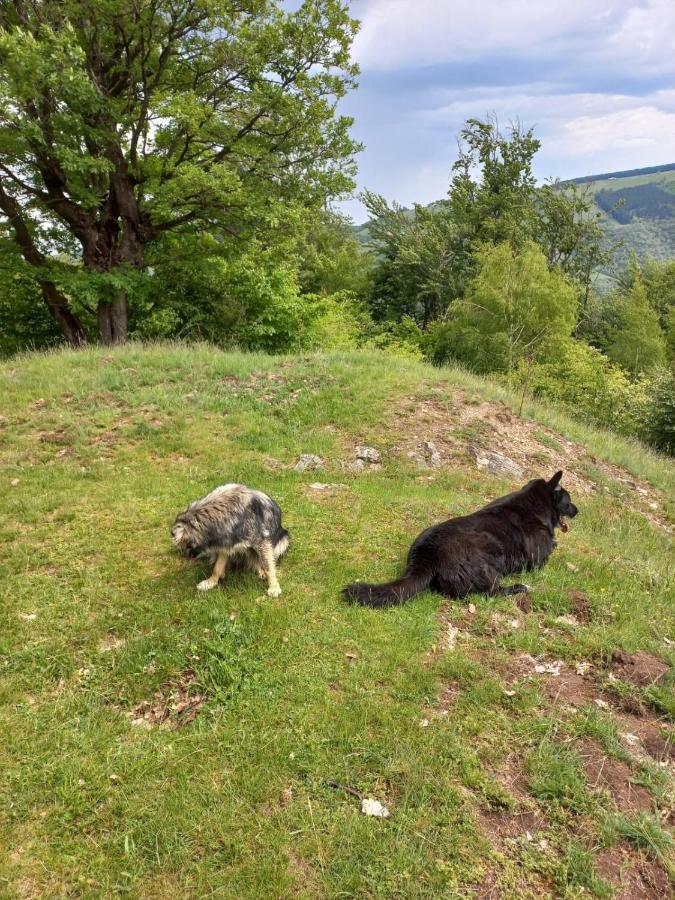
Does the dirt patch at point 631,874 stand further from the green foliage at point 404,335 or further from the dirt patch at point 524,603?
the green foliage at point 404,335

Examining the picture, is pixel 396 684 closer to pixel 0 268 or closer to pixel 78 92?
pixel 78 92

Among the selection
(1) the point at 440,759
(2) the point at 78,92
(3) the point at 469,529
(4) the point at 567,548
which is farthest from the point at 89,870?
(2) the point at 78,92

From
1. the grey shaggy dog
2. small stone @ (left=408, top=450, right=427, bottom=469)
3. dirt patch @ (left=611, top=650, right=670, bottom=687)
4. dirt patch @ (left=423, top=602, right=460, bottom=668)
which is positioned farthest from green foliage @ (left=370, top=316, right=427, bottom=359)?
dirt patch @ (left=611, top=650, right=670, bottom=687)

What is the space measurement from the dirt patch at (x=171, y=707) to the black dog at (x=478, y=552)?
1.60m

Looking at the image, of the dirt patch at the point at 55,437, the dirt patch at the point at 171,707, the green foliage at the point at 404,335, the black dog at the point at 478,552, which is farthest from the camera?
the green foliage at the point at 404,335

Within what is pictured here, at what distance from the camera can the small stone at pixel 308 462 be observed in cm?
792

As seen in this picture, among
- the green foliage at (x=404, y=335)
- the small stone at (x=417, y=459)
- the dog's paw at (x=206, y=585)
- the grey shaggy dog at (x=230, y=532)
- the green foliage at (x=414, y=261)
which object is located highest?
the green foliage at (x=414, y=261)

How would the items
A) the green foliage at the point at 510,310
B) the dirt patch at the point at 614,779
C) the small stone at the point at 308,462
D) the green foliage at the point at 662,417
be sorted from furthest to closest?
1. the green foliage at the point at 510,310
2. the green foliage at the point at 662,417
3. the small stone at the point at 308,462
4. the dirt patch at the point at 614,779

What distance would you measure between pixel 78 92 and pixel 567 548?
1339 centimetres

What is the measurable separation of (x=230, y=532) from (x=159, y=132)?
48.3ft

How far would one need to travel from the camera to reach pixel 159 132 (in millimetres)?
14383

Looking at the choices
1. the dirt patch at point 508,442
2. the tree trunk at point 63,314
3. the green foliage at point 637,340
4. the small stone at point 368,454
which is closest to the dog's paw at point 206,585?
the small stone at point 368,454

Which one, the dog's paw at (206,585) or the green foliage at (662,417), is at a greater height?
the dog's paw at (206,585)

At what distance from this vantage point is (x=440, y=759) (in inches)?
124
